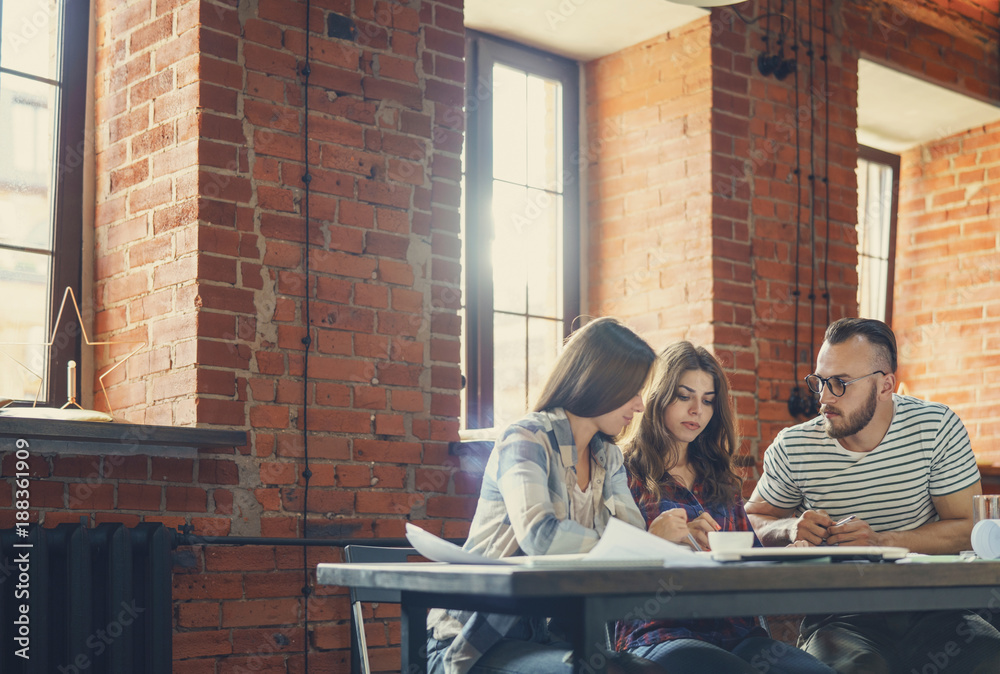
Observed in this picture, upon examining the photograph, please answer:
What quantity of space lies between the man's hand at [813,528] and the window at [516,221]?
5.18 ft

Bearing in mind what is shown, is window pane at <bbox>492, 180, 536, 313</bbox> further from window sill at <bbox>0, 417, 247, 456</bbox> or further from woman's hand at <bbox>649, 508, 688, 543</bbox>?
woman's hand at <bbox>649, 508, 688, 543</bbox>

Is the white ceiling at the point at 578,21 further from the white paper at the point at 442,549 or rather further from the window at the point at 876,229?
the white paper at the point at 442,549

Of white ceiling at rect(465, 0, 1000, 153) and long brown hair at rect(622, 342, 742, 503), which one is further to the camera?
white ceiling at rect(465, 0, 1000, 153)

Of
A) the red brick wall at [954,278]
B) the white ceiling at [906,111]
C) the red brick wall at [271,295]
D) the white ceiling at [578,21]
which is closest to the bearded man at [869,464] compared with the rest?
the red brick wall at [271,295]

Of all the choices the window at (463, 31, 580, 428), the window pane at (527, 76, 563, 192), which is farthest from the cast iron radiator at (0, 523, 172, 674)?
the window pane at (527, 76, 563, 192)

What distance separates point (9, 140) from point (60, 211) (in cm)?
22

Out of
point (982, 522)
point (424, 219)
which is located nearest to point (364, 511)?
point (424, 219)

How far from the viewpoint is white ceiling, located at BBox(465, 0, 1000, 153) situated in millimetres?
3885

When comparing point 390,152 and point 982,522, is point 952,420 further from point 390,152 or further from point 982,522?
point 390,152

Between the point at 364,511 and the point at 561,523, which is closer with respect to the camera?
the point at 561,523

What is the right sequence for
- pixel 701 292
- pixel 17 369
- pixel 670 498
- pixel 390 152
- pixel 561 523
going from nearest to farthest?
1. pixel 561 523
2. pixel 670 498
3. pixel 17 369
4. pixel 390 152
5. pixel 701 292

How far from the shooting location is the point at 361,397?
3.04 metres

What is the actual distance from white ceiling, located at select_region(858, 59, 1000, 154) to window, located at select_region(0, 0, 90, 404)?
10.0 ft

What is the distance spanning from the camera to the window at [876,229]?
206 inches
